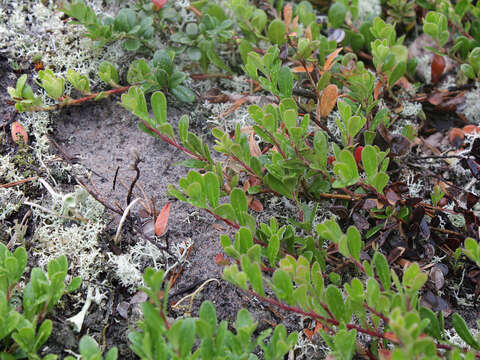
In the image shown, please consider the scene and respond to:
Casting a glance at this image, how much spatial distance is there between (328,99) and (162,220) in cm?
95

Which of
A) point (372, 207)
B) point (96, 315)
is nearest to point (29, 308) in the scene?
point (96, 315)

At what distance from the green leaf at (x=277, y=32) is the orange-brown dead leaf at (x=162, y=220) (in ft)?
3.53

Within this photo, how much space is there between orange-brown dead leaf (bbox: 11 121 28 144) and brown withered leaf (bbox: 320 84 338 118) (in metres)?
1.42

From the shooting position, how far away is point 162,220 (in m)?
1.99

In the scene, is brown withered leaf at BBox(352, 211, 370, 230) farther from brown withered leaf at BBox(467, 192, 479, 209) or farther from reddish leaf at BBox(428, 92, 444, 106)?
reddish leaf at BBox(428, 92, 444, 106)

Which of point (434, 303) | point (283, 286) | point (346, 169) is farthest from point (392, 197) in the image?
point (283, 286)

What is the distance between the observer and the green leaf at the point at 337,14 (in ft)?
8.89

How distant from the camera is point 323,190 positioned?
6.56 ft

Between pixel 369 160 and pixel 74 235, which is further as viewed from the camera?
pixel 74 235

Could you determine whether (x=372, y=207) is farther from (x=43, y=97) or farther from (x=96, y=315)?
(x=43, y=97)

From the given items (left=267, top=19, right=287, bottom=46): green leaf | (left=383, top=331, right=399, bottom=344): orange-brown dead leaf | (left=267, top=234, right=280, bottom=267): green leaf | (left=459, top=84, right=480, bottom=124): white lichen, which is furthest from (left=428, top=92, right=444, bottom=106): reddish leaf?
(left=383, top=331, right=399, bottom=344): orange-brown dead leaf

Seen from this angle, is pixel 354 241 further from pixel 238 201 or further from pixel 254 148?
pixel 254 148

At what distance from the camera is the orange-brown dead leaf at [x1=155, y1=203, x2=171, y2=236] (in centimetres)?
198

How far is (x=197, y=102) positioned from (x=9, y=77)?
0.99 m
